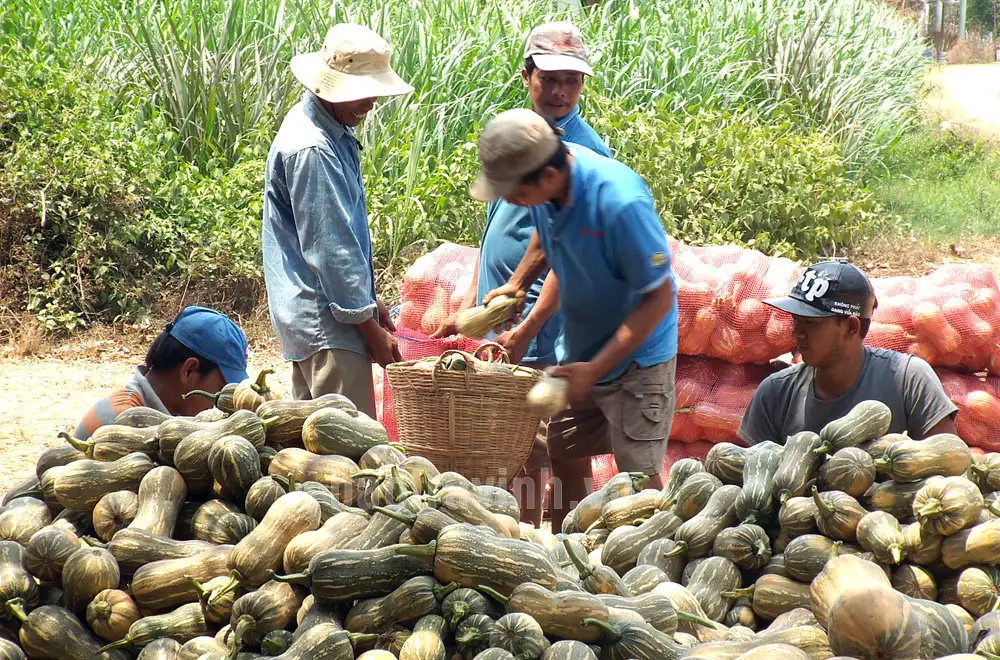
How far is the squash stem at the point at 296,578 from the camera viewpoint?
7.94ft

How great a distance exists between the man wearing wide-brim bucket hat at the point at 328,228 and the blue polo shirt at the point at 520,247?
560 millimetres

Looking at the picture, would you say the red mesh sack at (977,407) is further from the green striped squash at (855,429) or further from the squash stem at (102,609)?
the squash stem at (102,609)

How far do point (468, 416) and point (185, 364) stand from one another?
1111mm

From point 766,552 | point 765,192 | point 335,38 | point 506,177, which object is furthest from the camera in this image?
point 765,192

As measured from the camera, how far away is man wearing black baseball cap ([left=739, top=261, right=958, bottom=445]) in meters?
3.97

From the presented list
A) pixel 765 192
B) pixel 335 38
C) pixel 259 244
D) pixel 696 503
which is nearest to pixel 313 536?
pixel 696 503

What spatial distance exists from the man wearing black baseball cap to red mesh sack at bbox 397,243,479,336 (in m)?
1.99

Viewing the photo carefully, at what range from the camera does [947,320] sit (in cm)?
527

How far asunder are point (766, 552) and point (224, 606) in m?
1.34

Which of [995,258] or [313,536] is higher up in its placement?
[313,536]

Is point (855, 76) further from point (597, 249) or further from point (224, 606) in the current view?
point (224, 606)

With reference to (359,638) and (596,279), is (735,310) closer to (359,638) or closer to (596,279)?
(596,279)

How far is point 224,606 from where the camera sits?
2.50 meters

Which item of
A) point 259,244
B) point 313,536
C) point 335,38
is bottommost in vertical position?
point 259,244
